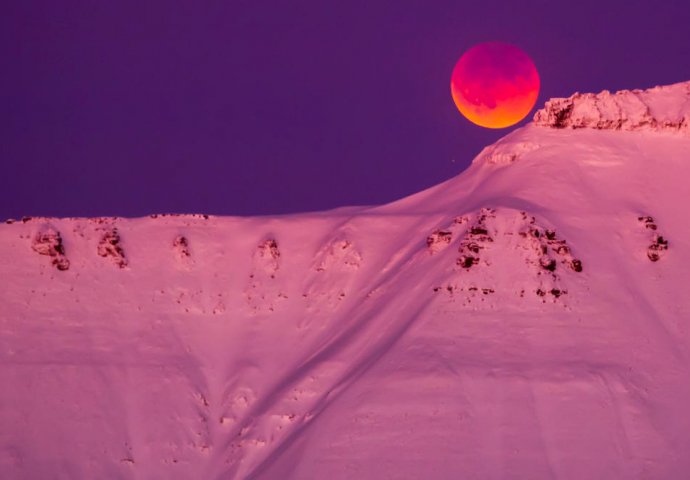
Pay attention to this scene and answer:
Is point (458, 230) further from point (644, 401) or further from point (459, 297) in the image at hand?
point (644, 401)

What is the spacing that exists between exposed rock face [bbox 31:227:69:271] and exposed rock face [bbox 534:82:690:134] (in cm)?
3488

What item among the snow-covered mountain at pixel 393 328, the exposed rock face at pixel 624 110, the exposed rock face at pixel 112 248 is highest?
the exposed rock face at pixel 624 110

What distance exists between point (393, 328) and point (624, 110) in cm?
2946

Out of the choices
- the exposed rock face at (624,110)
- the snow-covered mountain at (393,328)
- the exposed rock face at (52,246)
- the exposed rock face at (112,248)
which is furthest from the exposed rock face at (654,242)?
the exposed rock face at (52,246)

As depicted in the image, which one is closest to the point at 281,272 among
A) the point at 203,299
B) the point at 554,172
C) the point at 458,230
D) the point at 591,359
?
the point at 203,299

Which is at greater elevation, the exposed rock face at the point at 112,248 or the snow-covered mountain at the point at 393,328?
the exposed rock face at the point at 112,248

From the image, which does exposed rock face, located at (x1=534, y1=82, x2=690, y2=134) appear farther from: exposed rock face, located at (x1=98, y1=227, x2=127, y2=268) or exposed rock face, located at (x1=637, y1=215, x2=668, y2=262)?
exposed rock face, located at (x1=98, y1=227, x2=127, y2=268)

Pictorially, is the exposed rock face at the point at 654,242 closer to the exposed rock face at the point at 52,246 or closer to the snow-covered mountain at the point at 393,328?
the snow-covered mountain at the point at 393,328

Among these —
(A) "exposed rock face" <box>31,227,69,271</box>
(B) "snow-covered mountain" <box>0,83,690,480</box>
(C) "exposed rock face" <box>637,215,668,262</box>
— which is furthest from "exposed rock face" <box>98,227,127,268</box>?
(C) "exposed rock face" <box>637,215,668,262</box>

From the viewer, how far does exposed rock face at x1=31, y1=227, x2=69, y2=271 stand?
10200 cm

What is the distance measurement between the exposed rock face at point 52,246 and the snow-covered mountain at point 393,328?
5.8 inches

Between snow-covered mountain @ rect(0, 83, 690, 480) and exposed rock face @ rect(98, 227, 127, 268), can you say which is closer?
snow-covered mountain @ rect(0, 83, 690, 480)

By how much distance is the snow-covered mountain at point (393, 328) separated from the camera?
255ft

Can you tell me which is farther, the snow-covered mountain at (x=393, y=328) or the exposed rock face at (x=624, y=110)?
the exposed rock face at (x=624, y=110)
